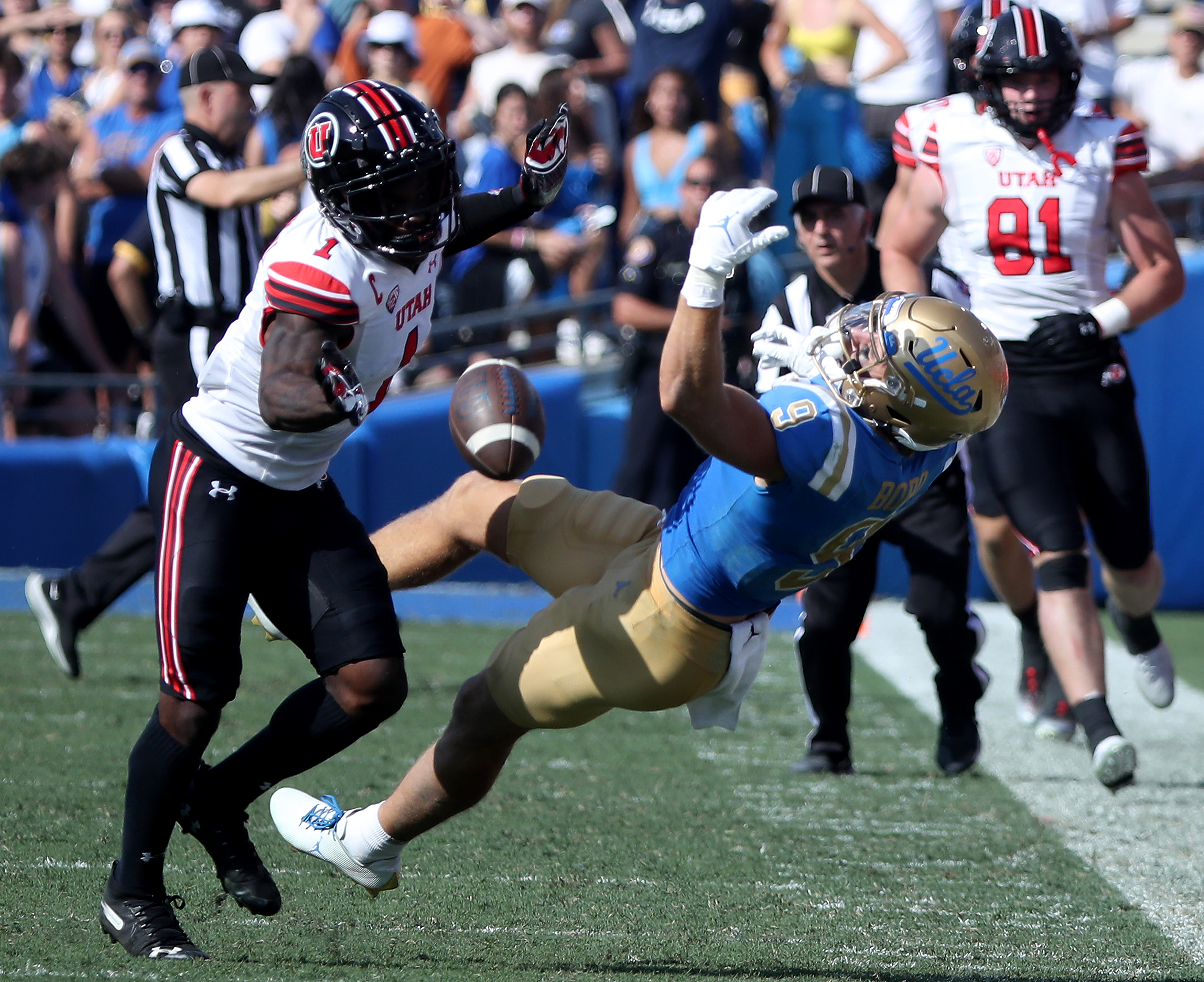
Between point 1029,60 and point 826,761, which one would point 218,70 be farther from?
point 826,761

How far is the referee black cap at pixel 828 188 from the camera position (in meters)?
4.68

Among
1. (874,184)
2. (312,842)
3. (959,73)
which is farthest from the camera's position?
(874,184)

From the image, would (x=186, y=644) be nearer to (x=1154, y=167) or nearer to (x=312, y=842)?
(x=312, y=842)

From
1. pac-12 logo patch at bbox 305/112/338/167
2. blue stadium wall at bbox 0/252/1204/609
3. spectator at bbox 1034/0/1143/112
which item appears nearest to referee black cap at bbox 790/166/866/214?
pac-12 logo patch at bbox 305/112/338/167

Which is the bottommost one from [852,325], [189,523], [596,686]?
[596,686]

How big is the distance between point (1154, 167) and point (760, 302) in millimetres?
3198

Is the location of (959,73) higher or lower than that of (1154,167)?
higher

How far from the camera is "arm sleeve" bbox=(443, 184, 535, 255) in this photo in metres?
3.54

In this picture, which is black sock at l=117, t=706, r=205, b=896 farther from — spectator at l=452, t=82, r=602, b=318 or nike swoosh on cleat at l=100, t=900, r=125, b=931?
spectator at l=452, t=82, r=602, b=318

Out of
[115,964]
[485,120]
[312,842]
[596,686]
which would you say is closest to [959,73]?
[596,686]

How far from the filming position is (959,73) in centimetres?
500

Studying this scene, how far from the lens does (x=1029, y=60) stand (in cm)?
458

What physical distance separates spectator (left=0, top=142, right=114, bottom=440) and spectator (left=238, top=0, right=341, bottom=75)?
1453 millimetres

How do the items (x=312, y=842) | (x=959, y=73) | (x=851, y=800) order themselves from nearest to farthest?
(x=312, y=842) < (x=851, y=800) < (x=959, y=73)
